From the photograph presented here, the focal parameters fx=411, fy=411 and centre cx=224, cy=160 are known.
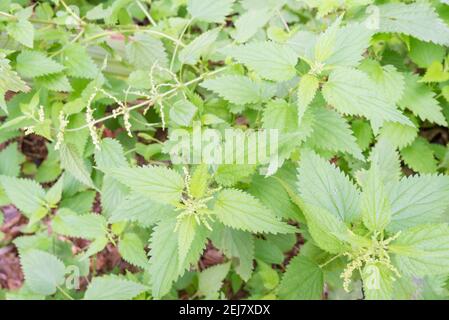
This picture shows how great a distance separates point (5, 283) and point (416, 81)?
3.10m

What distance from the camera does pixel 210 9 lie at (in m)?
2.02

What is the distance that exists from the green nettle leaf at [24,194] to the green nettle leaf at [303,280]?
1.40 metres

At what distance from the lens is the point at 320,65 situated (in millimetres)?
1582

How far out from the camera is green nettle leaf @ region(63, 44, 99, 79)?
211cm

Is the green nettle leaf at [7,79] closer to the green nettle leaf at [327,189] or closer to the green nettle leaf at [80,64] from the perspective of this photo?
the green nettle leaf at [80,64]

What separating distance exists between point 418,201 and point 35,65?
5.98 feet

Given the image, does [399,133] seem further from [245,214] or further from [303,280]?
[245,214]

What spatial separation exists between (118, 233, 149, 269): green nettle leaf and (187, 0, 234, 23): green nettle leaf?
1172 mm

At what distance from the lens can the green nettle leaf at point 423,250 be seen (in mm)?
1263

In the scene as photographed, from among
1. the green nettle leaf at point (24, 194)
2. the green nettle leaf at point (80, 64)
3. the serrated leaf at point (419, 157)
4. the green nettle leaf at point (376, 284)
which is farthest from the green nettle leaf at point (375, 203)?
the green nettle leaf at point (24, 194)

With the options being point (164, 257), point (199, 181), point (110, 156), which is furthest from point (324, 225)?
point (110, 156)

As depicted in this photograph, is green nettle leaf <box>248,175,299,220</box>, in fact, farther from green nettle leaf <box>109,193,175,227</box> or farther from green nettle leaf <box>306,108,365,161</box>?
green nettle leaf <box>109,193,175,227</box>

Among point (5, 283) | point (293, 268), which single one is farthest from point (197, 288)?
point (5, 283)

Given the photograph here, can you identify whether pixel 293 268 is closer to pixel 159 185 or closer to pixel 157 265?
pixel 157 265
